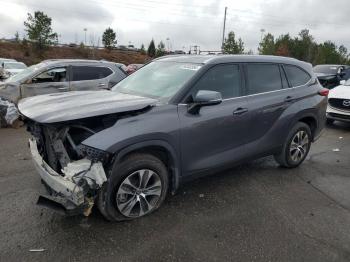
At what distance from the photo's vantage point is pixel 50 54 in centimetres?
4362

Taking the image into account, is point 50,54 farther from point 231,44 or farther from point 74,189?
point 74,189

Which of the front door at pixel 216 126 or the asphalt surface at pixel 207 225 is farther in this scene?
the front door at pixel 216 126

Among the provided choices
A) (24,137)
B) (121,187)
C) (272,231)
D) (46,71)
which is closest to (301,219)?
(272,231)

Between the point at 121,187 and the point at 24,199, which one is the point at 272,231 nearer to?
the point at 121,187

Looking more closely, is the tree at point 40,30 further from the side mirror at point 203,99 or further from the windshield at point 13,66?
the side mirror at point 203,99

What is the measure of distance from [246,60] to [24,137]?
5.17m

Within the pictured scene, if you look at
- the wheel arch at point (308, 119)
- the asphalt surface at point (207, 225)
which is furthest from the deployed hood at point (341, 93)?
the asphalt surface at point (207, 225)

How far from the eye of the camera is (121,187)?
3.31 metres

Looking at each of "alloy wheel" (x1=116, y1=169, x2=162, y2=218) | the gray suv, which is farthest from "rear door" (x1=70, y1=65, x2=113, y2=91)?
"alloy wheel" (x1=116, y1=169, x2=162, y2=218)

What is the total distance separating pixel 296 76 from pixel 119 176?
3545 mm

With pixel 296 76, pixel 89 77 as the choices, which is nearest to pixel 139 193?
pixel 296 76

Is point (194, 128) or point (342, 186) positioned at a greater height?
point (194, 128)

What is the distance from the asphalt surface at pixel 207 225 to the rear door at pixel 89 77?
421 cm

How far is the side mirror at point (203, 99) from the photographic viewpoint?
362 centimetres
